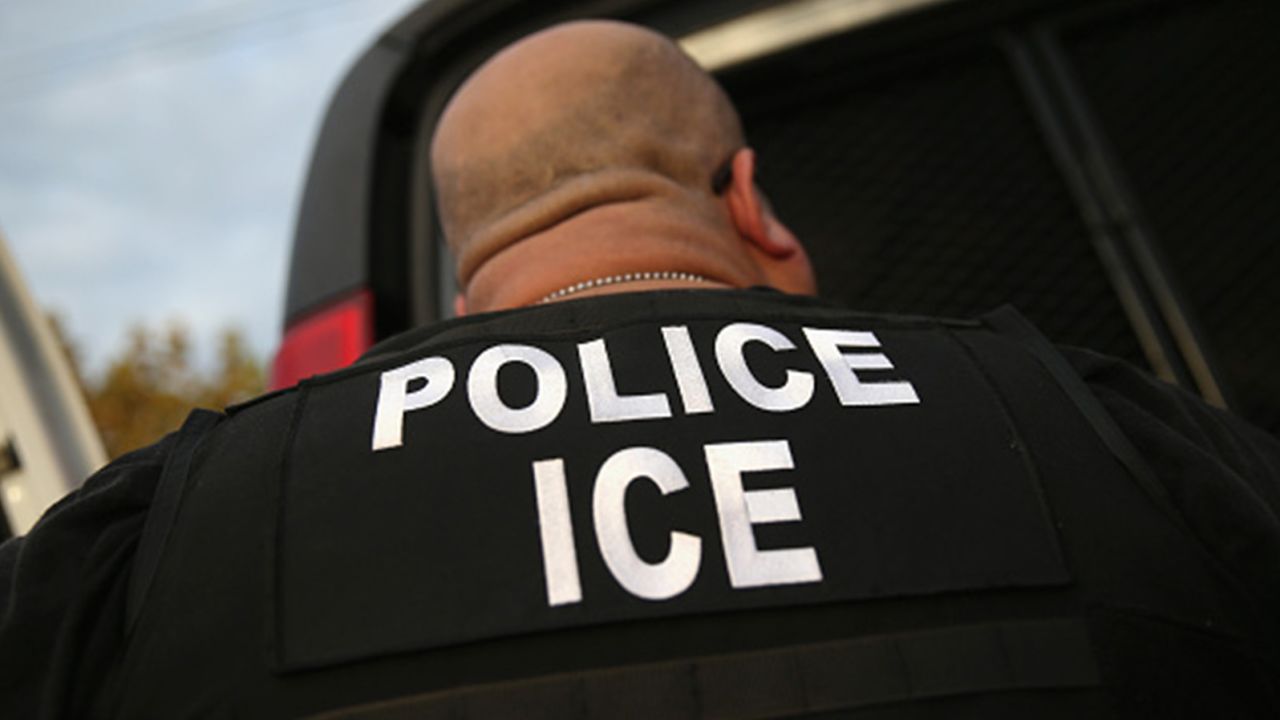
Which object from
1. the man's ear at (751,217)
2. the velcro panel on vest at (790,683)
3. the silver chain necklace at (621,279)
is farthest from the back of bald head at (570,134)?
the velcro panel on vest at (790,683)

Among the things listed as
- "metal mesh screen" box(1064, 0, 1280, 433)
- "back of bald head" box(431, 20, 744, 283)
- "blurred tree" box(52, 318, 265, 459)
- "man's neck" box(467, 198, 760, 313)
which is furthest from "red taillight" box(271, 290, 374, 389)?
"blurred tree" box(52, 318, 265, 459)

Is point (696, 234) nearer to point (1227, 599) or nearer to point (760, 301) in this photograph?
point (760, 301)

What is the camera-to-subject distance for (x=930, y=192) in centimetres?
196

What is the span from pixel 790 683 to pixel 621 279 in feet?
2.19

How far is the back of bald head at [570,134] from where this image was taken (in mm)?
1597

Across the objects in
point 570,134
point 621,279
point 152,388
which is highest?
point 152,388

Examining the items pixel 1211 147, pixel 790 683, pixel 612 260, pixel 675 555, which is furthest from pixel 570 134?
pixel 1211 147

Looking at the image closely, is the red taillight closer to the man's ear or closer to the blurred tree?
the man's ear

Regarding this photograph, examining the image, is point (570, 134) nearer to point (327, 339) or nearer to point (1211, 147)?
point (327, 339)

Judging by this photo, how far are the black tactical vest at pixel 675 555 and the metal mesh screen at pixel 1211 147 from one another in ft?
2.68

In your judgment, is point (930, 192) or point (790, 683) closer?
point (790, 683)

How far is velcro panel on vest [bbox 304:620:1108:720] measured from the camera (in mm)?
902

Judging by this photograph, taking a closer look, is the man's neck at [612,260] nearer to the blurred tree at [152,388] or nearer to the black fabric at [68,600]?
the black fabric at [68,600]

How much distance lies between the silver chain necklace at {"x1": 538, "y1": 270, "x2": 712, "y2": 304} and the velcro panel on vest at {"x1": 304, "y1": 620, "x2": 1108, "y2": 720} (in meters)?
0.64
